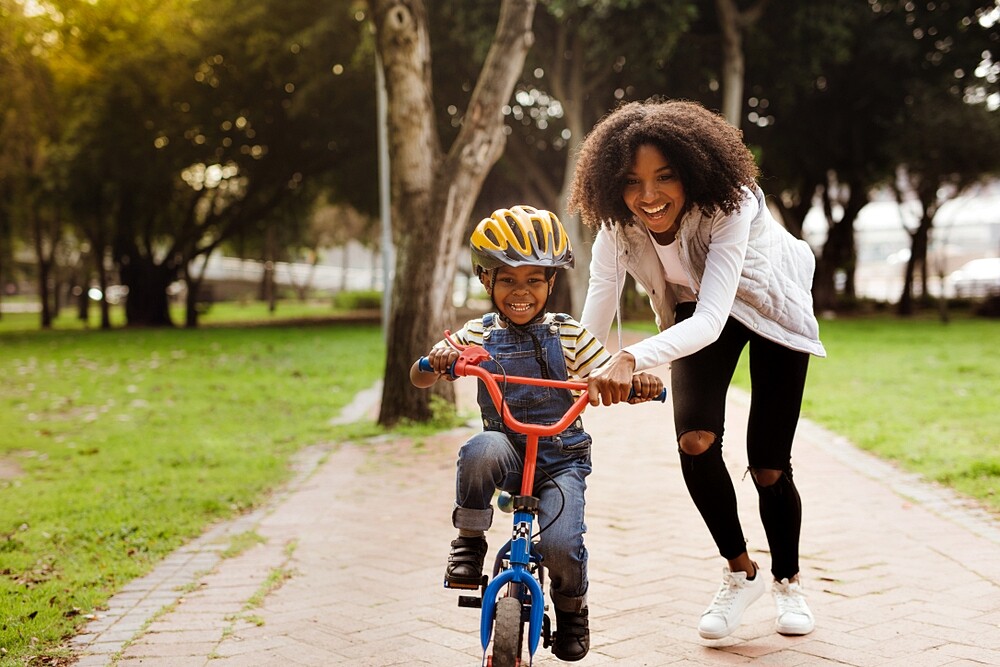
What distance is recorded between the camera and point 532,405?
3.24 metres

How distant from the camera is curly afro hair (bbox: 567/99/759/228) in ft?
11.3

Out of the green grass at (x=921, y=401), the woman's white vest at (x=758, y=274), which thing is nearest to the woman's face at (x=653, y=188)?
the woman's white vest at (x=758, y=274)

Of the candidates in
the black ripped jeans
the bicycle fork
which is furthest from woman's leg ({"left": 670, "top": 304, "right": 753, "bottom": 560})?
the bicycle fork

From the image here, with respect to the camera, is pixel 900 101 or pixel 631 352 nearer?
pixel 631 352

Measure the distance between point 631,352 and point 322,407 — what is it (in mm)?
9369

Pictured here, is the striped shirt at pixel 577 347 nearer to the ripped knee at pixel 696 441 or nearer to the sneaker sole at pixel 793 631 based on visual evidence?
the ripped knee at pixel 696 441

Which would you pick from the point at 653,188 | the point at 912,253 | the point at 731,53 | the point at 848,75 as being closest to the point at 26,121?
the point at 731,53

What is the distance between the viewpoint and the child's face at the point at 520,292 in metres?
3.23

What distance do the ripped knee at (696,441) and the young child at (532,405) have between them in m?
0.55

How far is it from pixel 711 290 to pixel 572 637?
1.17 meters

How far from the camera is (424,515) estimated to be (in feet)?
21.0

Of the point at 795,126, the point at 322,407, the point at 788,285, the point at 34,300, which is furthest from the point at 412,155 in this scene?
the point at 34,300

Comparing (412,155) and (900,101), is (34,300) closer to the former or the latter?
(900,101)

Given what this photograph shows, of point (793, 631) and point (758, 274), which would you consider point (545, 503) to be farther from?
point (793, 631)
